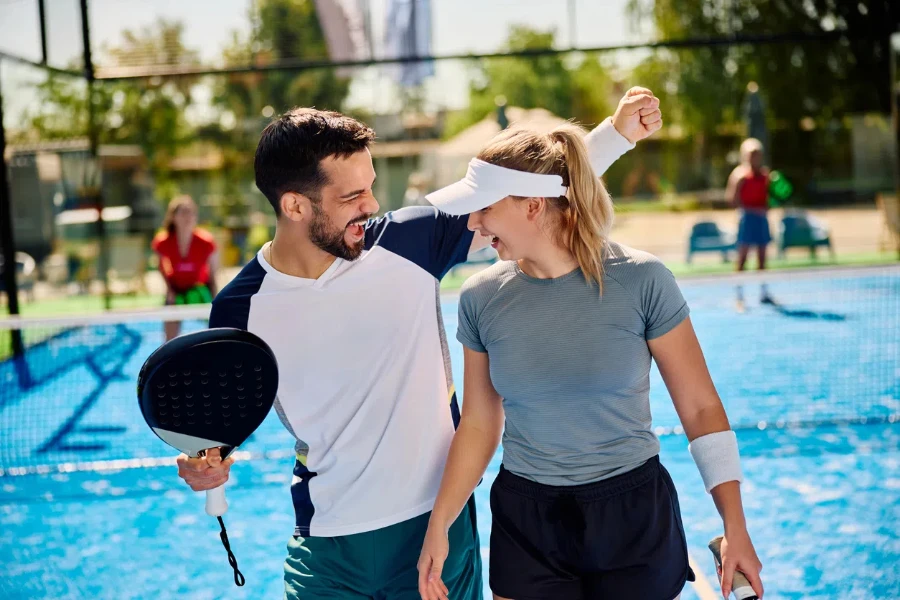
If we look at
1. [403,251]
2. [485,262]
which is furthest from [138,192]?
[403,251]

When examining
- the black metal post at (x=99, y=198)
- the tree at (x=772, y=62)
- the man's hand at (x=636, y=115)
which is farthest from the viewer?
the tree at (x=772, y=62)

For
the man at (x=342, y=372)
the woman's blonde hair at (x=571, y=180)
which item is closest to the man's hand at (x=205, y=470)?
the man at (x=342, y=372)

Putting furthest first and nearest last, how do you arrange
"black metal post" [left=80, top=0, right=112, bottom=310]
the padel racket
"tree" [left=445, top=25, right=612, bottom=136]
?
"tree" [left=445, top=25, right=612, bottom=136]
"black metal post" [left=80, top=0, right=112, bottom=310]
the padel racket

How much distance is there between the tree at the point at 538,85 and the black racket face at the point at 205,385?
15199 mm

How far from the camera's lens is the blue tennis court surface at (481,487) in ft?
15.1

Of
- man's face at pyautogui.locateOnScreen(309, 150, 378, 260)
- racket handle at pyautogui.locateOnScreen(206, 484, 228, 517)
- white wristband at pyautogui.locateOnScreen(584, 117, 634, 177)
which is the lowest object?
racket handle at pyautogui.locateOnScreen(206, 484, 228, 517)

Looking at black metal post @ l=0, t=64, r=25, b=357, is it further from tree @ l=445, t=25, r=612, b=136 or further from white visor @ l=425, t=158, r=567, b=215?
white visor @ l=425, t=158, r=567, b=215

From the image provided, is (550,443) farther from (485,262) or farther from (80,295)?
(80,295)

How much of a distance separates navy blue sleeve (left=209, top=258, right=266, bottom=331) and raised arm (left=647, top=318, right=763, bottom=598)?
98 cm

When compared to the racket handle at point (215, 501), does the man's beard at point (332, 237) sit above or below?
above

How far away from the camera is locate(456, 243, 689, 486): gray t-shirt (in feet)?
6.94

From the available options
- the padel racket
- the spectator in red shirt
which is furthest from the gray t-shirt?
the spectator in red shirt

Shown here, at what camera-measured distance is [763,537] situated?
4824mm

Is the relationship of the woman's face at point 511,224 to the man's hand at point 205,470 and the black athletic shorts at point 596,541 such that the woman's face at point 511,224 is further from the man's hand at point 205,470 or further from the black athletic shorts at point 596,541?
the man's hand at point 205,470
